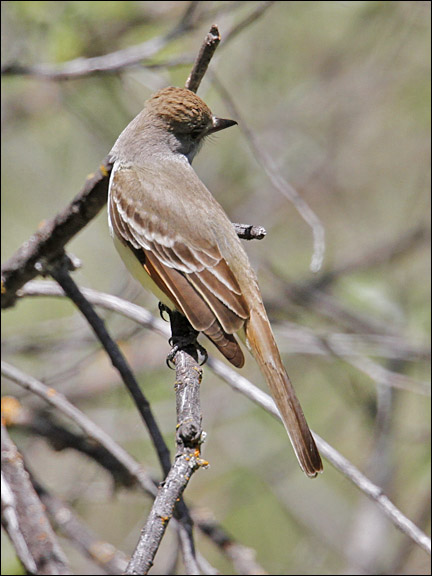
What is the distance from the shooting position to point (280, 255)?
6820 mm

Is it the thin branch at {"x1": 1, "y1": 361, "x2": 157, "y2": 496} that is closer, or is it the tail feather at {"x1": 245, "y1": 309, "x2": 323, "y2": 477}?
the tail feather at {"x1": 245, "y1": 309, "x2": 323, "y2": 477}

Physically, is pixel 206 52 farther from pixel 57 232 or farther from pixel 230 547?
pixel 230 547

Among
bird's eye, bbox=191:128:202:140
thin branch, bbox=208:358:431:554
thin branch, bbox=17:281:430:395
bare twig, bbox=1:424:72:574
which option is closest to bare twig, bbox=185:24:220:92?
bird's eye, bbox=191:128:202:140

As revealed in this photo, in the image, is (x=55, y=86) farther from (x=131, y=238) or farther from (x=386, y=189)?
(x=131, y=238)

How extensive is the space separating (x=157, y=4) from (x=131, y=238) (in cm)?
322

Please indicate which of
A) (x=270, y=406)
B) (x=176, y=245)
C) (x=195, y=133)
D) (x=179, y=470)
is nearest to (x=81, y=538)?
(x=270, y=406)

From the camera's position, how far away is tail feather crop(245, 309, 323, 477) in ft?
9.29

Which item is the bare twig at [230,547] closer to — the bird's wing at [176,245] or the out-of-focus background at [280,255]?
the out-of-focus background at [280,255]

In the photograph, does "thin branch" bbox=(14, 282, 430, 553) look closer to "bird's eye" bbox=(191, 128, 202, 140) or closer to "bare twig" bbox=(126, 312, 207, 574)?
"bare twig" bbox=(126, 312, 207, 574)

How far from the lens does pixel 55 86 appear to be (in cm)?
638

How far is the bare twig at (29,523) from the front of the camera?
9.18 ft

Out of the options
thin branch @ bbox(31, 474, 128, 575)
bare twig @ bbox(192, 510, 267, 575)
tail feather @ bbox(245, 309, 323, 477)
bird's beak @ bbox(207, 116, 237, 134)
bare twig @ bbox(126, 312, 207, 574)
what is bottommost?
bare twig @ bbox(126, 312, 207, 574)

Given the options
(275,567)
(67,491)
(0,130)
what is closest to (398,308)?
(275,567)

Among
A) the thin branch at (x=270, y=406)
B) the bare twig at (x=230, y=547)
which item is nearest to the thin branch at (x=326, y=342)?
the thin branch at (x=270, y=406)
